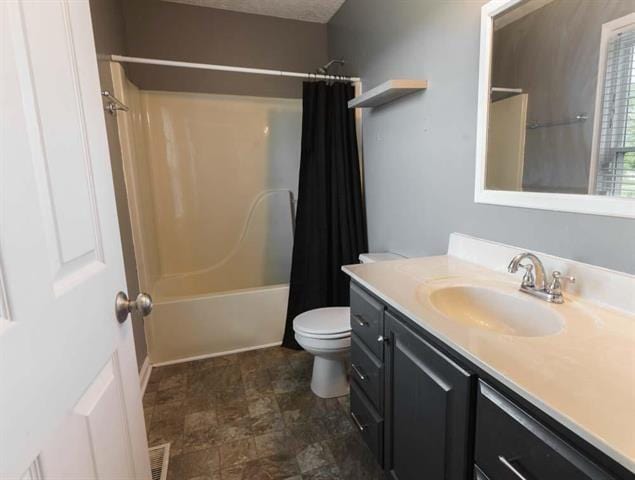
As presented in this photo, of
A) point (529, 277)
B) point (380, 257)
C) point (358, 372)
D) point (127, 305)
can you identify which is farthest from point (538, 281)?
→ point (127, 305)

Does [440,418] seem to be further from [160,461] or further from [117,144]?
[117,144]

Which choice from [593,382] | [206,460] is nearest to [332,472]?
[206,460]

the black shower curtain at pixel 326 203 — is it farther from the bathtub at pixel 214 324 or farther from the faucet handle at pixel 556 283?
the faucet handle at pixel 556 283

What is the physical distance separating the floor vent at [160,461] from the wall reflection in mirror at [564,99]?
5.99 feet

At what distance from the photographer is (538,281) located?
3.63 feet

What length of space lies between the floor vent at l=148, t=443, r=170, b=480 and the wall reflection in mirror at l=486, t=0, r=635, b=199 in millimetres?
1825

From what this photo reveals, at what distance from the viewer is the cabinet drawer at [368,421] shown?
132cm

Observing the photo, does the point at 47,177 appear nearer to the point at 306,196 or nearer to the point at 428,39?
the point at 428,39

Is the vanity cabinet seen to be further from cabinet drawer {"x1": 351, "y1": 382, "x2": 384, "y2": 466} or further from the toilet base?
the toilet base

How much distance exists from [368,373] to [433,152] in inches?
41.7

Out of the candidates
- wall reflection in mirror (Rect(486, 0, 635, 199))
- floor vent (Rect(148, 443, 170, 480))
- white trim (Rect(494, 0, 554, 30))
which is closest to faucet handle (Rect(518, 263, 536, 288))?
wall reflection in mirror (Rect(486, 0, 635, 199))

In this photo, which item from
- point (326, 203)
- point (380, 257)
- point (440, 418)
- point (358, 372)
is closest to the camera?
point (440, 418)

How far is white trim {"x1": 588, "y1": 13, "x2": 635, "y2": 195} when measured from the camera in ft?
3.12

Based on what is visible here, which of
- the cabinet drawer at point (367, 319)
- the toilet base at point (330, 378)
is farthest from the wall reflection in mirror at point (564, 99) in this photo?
the toilet base at point (330, 378)
